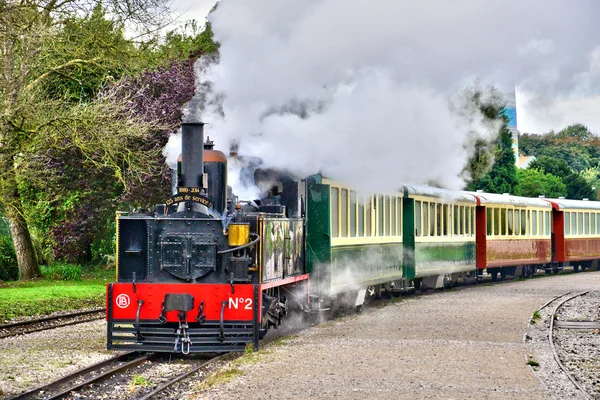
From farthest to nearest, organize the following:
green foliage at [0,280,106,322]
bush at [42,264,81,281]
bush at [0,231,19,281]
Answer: bush at [0,231,19,281], bush at [42,264,81,281], green foliage at [0,280,106,322]

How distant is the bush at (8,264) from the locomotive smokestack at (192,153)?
Answer: 22313 mm

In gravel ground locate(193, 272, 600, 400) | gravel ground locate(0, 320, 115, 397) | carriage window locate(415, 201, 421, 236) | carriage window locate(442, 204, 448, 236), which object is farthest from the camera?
carriage window locate(442, 204, 448, 236)

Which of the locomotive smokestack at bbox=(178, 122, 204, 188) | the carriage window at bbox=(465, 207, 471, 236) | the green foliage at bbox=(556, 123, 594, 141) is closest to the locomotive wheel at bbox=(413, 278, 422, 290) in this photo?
the carriage window at bbox=(465, 207, 471, 236)

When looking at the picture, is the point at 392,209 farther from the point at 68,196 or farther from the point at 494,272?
the point at 68,196

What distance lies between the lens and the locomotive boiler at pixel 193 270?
11547mm

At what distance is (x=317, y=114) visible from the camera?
52.1 feet

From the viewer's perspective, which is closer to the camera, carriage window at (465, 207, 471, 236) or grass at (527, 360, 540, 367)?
grass at (527, 360, 540, 367)

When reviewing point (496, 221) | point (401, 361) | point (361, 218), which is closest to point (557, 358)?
point (401, 361)

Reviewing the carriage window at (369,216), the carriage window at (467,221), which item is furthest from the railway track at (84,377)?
the carriage window at (467,221)

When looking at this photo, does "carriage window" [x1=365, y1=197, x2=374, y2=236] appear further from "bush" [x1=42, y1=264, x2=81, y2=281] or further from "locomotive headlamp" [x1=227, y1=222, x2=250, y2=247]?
"bush" [x1=42, y1=264, x2=81, y2=281]

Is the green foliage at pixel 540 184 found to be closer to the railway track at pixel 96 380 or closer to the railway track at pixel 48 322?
the railway track at pixel 48 322

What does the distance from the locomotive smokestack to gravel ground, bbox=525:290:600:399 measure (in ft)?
15.7

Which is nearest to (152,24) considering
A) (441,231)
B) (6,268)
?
(441,231)

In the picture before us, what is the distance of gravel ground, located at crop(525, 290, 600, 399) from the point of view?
10.2m
